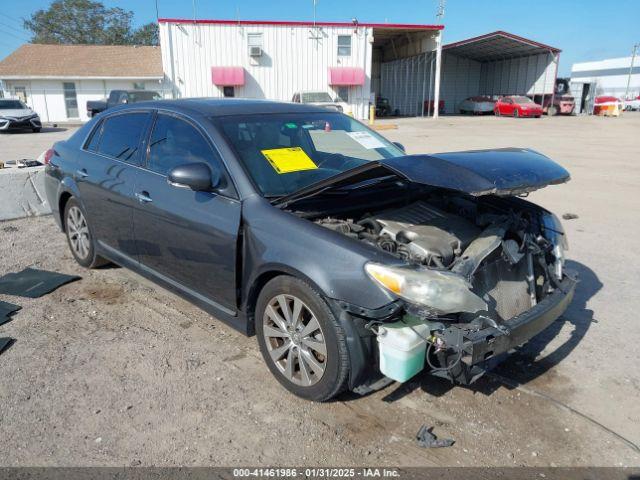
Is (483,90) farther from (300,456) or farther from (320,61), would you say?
(300,456)

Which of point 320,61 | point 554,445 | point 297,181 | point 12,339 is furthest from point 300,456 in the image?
point 320,61

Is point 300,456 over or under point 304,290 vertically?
under

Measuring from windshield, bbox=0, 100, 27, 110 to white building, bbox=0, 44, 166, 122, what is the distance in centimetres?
1024

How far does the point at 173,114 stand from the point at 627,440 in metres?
3.69

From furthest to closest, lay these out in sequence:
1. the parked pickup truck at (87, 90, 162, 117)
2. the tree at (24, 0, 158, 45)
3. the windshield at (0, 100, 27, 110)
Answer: the tree at (24, 0, 158, 45) < the windshield at (0, 100, 27, 110) < the parked pickup truck at (87, 90, 162, 117)

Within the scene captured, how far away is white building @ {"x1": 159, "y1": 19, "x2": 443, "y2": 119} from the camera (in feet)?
105

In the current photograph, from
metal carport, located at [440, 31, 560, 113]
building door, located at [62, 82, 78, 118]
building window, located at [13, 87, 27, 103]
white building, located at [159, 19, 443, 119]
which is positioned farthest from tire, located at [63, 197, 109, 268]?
metal carport, located at [440, 31, 560, 113]

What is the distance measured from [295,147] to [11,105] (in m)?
25.0

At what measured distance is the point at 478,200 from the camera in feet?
12.7

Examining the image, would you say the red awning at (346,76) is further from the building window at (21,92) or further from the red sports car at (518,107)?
the building window at (21,92)

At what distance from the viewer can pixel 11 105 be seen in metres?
23.6

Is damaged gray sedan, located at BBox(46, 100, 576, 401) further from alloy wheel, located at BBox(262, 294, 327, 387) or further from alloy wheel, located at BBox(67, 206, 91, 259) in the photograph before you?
alloy wheel, located at BBox(67, 206, 91, 259)

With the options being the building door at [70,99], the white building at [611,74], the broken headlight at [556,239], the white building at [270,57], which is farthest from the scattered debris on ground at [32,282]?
the white building at [611,74]

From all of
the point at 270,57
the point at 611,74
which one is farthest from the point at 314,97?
the point at 611,74
